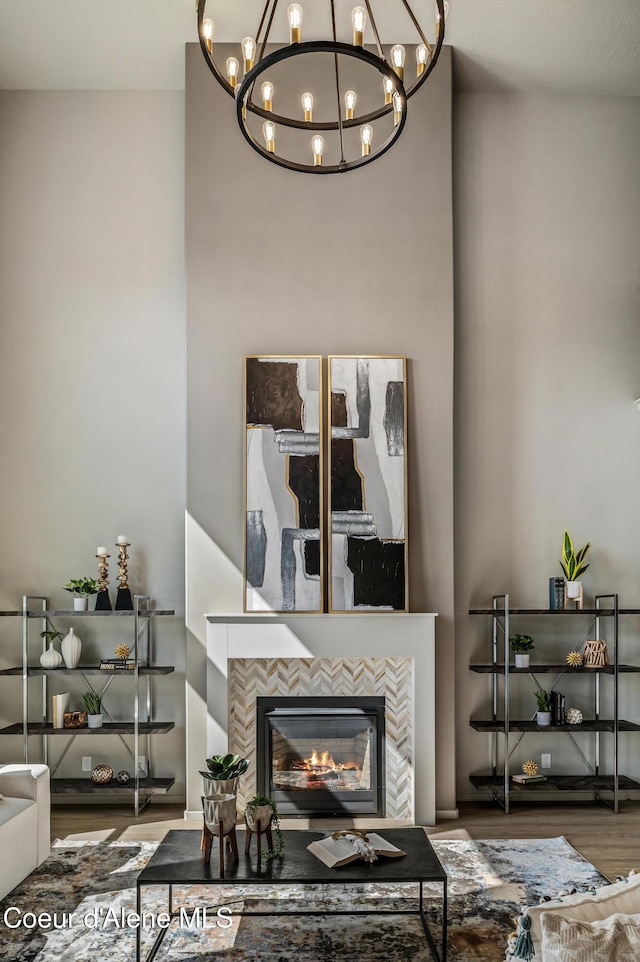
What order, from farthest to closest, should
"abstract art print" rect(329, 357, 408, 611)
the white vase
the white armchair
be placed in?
the white vase, "abstract art print" rect(329, 357, 408, 611), the white armchair

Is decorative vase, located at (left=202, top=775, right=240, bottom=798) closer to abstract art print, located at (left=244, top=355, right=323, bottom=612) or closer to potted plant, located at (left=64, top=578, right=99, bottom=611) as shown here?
abstract art print, located at (left=244, top=355, right=323, bottom=612)

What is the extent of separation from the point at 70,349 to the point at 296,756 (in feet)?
8.98

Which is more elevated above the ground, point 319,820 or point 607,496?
point 607,496

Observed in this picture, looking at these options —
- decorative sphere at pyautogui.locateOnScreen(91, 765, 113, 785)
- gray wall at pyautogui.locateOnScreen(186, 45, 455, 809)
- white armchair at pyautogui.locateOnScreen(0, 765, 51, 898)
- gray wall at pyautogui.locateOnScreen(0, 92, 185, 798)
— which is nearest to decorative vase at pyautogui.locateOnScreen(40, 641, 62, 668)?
gray wall at pyautogui.locateOnScreen(0, 92, 185, 798)

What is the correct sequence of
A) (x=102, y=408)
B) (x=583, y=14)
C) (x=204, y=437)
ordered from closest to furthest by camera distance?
(x=583, y=14) < (x=204, y=437) < (x=102, y=408)

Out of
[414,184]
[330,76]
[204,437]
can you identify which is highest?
[330,76]

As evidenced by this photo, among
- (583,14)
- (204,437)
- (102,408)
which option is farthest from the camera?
(102,408)

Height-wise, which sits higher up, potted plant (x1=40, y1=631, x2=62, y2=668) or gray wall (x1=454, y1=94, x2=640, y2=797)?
gray wall (x1=454, y1=94, x2=640, y2=797)

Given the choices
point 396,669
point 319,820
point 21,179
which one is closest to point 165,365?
point 21,179

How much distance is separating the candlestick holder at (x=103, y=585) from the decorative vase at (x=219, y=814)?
1978mm

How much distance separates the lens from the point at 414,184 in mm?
4902

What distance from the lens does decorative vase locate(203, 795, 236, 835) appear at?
306cm

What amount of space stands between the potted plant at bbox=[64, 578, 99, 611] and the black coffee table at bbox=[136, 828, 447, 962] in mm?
1871

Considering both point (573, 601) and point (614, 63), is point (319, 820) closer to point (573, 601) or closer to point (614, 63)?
point (573, 601)
